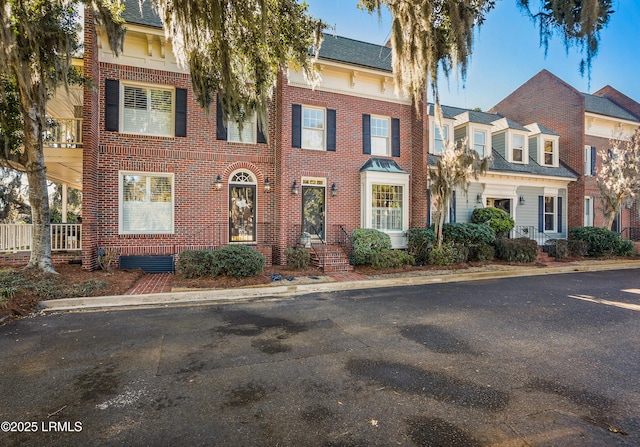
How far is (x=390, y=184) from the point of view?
12.5 metres

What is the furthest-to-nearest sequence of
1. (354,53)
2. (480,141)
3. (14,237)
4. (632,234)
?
(632,234)
(480,141)
(354,53)
(14,237)

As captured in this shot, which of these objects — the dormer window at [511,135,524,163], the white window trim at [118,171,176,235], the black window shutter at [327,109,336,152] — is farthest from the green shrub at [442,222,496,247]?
the white window trim at [118,171,176,235]

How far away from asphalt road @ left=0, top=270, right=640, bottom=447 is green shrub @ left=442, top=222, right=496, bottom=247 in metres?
5.92

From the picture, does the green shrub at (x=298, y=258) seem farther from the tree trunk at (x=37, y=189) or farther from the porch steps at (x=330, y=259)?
the tree trunk at (x=37, y=189)

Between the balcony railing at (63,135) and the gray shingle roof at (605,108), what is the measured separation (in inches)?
908

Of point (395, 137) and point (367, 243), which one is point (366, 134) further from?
point (367, 243)

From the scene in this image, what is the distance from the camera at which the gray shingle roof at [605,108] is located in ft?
58.1

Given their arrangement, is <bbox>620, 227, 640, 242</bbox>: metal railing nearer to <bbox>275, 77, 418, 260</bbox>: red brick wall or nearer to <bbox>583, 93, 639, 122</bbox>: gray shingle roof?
<bbox>583, 93, 639, 122</bbox>: gray shingle roof

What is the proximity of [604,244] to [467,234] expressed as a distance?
748 centimetres

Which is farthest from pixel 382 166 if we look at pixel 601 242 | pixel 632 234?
pixel 632 234

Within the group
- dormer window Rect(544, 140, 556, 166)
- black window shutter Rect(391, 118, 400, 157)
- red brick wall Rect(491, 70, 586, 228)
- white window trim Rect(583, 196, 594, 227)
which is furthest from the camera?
white window trim Rect(583, 196, 594, 227)

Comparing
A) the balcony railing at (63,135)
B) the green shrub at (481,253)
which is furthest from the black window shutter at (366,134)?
the balcony railing at (63,135)

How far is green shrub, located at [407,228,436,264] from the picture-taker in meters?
11.8

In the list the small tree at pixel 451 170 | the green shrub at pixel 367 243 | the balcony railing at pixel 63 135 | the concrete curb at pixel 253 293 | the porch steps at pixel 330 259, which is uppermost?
the balcony railing at pixel 63 135
